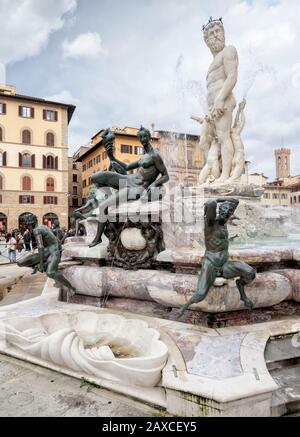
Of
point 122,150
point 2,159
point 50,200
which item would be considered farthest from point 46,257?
point 122,150

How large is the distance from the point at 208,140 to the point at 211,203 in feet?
20.8

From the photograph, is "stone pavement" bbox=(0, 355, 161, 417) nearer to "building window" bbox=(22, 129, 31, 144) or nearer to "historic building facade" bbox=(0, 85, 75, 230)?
"historic building facade" bbox=(0, 85, 75, 230)

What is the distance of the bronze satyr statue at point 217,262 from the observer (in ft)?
10.3

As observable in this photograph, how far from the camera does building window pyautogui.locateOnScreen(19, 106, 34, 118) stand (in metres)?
38.1

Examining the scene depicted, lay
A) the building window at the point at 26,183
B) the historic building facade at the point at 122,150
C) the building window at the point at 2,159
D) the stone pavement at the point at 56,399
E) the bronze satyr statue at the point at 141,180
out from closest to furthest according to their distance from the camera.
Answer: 1. the stone pavement at the point at 56,399
2. the bronze satyr statue at the point at 141,180
3. the building window at the point at 2,159
4. the building window at the point at 26,183
5. the historic building facade at the point at 122,150

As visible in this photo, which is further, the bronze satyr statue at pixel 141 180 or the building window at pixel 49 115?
the building window at pixel 49 115

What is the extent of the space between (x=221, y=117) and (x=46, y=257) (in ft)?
20.1

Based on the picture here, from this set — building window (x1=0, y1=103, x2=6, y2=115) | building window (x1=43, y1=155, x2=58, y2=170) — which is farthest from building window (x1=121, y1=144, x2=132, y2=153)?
building window (x1=0, y1=103, x2=6, y2=115)

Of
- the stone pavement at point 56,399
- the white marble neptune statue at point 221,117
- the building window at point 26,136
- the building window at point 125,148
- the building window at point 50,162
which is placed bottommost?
the stone pavement at point 56,399

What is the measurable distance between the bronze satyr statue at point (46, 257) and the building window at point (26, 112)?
124ft

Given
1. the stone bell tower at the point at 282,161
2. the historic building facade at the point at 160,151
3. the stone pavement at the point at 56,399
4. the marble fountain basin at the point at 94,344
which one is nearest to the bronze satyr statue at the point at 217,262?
the marble fountain basin at the point at 94,344

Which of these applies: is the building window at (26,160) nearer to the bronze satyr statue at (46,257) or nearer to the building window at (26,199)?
the building window at (26,199)

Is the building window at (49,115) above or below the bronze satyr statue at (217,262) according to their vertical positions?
above

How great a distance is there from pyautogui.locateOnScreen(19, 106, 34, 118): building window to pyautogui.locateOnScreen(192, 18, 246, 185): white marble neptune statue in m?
33.5
